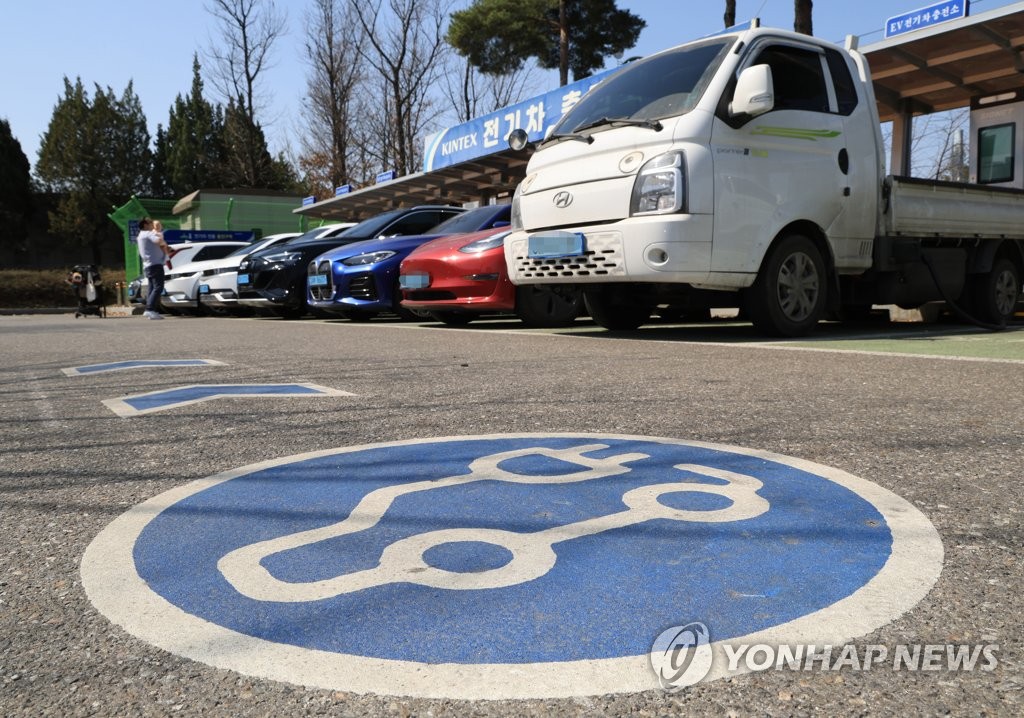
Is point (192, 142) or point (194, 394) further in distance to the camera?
point (192, 142)

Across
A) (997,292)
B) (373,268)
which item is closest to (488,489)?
(997,292)

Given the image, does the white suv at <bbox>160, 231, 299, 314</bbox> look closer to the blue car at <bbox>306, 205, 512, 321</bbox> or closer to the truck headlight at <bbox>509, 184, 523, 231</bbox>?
the blue car at <bbox>306, 205, 512, 321</bbox>

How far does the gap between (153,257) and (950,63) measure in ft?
45.8

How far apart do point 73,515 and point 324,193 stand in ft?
130

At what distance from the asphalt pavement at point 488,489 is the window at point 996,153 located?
995cm

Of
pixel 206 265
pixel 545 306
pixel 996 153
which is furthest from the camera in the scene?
pixel 206 265

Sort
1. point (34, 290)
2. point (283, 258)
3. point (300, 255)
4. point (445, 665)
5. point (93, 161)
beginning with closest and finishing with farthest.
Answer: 1. point (445, 665)
2. point (300, 255)
3. point (283, 258)
4. point (34, 290)
5. point (93, 161)

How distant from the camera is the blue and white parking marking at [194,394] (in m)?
4.17

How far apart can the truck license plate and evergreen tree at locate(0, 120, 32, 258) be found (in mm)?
49027

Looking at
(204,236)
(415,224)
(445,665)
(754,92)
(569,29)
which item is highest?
(569,29)

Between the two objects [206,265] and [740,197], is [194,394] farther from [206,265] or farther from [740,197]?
[206,265]

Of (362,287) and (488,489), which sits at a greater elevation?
(362,287)

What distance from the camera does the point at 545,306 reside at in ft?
31.6

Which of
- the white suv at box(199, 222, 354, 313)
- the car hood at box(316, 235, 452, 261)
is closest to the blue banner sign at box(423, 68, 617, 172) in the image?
the white suv at box(199, 222, 354, 313)
